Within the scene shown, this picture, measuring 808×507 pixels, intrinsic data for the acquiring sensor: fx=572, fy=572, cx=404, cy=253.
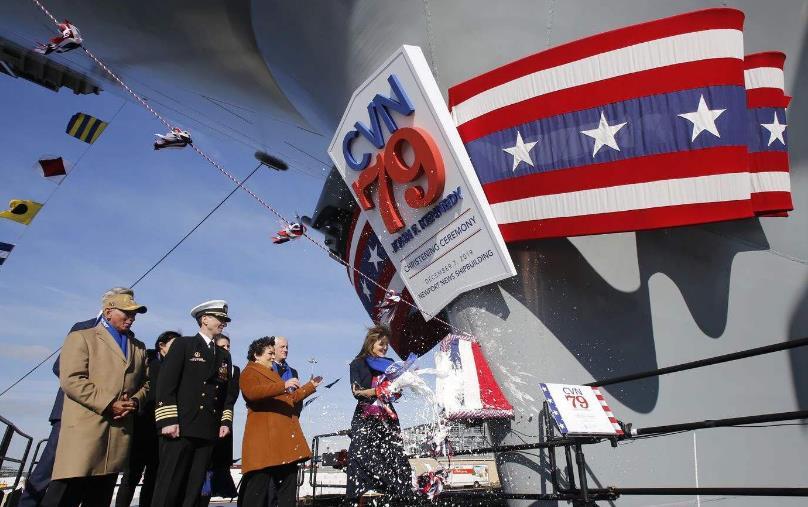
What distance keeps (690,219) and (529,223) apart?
147 cm

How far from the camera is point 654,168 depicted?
205 inches

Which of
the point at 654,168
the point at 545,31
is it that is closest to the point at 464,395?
the point at 654,168

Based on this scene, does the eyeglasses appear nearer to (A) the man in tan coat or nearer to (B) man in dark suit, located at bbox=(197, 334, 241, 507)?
(A) the man in tan coat

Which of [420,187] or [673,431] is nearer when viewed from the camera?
[673,431]

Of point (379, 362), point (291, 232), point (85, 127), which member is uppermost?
point (85, 127)

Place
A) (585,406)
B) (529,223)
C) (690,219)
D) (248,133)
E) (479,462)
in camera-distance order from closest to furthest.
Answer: (585,406) → (690,219) → (529,223) → (248,133) → (479,462)

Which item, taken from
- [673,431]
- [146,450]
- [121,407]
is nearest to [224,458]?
[146,450]

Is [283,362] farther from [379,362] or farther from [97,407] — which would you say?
[97,407]

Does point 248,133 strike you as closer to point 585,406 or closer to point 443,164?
point 443,164

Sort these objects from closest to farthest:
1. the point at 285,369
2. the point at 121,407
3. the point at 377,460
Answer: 1. the point at 121,407
2. the point at 377,460
3. the point at 285,369

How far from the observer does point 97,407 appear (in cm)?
389

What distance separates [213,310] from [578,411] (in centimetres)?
294

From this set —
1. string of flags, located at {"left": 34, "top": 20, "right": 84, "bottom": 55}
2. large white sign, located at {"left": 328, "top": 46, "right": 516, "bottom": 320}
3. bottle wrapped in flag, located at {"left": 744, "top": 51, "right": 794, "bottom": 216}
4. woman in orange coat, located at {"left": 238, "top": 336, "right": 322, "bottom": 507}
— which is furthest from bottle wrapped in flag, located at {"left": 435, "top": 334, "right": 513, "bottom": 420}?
string of flags, located at {"left": 34, "top": 20, "right": 84, "bottom": 55}

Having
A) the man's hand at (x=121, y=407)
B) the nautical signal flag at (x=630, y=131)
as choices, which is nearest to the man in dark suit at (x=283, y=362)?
the man's hand at (x=121, y=407)
